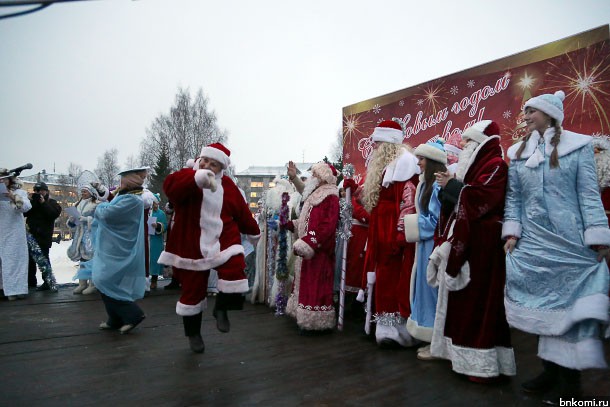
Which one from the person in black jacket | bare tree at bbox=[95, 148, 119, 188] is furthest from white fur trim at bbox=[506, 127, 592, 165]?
bare tree at bbox=[95, 148, 119, 188]

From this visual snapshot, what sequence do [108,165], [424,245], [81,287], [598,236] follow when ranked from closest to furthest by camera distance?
[598,236] → [424,245] → [81,287] → [108,165]

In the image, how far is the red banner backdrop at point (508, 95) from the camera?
5.28m

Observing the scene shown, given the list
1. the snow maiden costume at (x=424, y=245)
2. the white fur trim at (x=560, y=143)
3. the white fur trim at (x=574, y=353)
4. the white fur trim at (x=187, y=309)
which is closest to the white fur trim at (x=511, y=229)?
the white fur trim at (x=560, y=143)

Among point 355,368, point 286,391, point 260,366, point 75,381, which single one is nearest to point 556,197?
point 355,368

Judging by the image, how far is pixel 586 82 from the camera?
17.6 ft

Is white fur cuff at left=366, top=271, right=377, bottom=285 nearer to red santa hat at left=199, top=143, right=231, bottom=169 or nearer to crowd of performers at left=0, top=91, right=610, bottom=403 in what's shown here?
crowd of performers at left=0, top=91, right=610, bottom=403

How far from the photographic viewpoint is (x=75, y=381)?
294 cm

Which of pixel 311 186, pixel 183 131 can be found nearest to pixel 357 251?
pixel 311 186

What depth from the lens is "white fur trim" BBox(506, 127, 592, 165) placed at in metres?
2.56

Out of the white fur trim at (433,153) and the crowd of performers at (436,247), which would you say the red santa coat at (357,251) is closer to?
the crowd of performers at (436,247)

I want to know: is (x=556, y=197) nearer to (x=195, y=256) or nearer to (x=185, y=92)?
(x=195, y=256)

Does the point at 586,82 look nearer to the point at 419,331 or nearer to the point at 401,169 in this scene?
the point at 401,169

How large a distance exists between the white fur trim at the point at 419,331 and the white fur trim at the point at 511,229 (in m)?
1.14

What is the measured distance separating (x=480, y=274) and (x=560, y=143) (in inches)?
38.7
